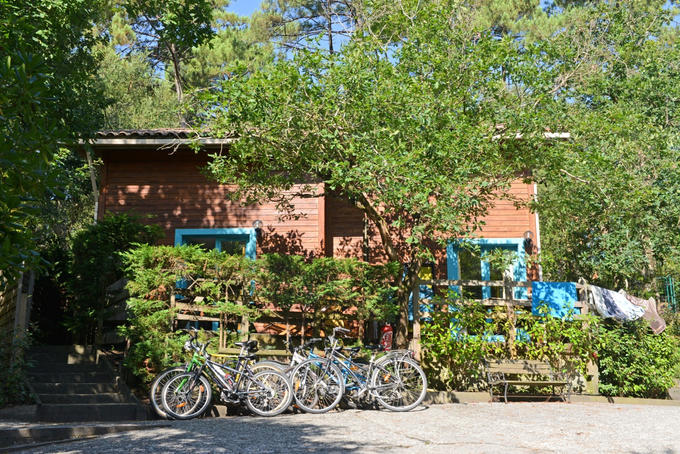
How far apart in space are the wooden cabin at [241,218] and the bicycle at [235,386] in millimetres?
5139

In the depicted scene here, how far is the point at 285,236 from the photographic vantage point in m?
12.9

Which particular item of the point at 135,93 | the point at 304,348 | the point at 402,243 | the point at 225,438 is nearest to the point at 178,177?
the point at 402,243

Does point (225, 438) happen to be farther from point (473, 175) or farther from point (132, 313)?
point (473, 175)

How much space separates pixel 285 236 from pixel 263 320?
3588mm

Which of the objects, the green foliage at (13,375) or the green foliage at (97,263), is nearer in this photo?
the green foliage at (13,375)

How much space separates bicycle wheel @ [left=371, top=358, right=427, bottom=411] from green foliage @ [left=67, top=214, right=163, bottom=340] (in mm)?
4466

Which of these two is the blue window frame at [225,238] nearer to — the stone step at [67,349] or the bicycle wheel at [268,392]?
the stone step at [67,349]

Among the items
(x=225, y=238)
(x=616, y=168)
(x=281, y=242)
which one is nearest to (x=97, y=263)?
(x=225, y=238)

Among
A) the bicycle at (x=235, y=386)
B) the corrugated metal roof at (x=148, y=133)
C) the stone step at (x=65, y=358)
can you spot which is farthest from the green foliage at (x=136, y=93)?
the bicycle at (x=235, y=386)

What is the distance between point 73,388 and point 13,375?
96 centimetres

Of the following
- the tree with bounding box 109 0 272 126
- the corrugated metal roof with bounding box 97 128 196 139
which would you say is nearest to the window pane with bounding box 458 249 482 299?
the corrugated metal roof with bounding box 97 128 196 139

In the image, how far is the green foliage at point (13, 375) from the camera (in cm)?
746

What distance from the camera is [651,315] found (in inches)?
424

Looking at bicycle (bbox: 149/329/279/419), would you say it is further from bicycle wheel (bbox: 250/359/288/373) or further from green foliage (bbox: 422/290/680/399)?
green foliage (bbox: 422/290/680/399)
